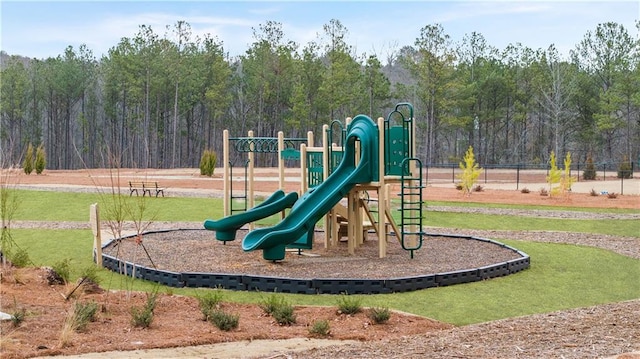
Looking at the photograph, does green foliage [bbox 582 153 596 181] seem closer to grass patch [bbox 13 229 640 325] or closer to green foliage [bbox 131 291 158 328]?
grass patch [bbox 13 229 640 325]

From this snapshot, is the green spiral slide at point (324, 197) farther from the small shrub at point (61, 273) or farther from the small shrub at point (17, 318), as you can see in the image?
the small shrub at point (17, 318)

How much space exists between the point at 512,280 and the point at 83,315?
655cm

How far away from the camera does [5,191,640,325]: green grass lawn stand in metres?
9.12

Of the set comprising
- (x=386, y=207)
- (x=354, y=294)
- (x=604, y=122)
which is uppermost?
(x=604, y=122)

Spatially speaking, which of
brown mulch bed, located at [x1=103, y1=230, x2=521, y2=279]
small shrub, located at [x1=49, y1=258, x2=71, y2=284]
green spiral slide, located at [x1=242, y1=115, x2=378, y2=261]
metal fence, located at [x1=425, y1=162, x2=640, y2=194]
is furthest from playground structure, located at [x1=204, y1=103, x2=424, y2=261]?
metal fence, located at [x1=425, y1=162, x2=640, y2=194]

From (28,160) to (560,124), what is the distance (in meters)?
46.1

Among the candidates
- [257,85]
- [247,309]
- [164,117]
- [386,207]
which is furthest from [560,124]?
[247,309]

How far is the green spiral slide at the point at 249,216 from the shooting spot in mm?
13312

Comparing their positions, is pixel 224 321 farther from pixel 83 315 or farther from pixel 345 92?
pixel 345 92

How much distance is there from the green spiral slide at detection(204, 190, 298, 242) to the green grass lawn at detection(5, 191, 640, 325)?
7.93 ft

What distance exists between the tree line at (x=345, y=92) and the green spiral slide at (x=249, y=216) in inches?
1931

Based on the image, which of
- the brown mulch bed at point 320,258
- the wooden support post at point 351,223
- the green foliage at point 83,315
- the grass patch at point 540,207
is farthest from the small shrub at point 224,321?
the grass patch at point 540,207

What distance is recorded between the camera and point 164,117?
70.2 meters

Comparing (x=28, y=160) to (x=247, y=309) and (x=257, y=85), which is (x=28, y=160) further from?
(x=247, y=309)
